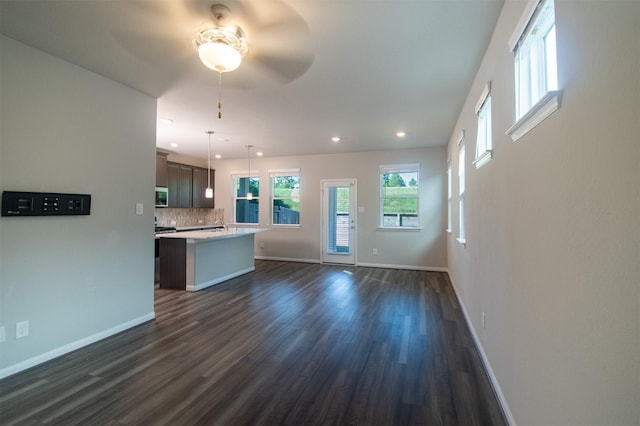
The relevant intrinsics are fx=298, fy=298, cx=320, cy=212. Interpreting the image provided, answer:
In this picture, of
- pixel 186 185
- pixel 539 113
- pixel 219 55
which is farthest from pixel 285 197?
pixel 539 113

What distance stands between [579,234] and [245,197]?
7529mm

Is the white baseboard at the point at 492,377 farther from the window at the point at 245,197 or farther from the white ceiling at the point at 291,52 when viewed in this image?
the window at the point at 245,197

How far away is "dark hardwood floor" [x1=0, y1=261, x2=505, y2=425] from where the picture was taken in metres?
1.86

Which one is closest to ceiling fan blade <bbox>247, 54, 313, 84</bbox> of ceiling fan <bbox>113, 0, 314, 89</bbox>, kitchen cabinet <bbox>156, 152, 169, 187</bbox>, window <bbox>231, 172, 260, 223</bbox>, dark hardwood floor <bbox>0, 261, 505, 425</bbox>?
ceiling fan <bbox>113, 0, 314, 89</bbox>

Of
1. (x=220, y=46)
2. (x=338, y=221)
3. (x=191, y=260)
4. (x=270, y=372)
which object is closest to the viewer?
(x=220, y=46)

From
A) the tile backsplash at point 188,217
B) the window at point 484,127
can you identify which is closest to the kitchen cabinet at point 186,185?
the tile backsplash at point 188,217

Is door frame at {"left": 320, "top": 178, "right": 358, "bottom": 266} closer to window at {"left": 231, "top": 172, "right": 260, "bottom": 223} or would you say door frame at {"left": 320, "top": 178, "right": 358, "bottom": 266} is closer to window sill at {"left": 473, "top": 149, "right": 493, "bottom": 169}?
window at {"left": 231, "top": 172, "right": 260, "bottom": 223}

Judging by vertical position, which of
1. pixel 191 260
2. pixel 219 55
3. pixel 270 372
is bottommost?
pixel 270 372

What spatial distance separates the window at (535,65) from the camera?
1.29 metres

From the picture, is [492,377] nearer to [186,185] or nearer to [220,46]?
[220,46]

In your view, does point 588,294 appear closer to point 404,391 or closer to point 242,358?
point 404,391

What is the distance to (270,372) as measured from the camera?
Result: 7.68 ft

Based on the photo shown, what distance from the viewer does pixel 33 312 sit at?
8.02 feet

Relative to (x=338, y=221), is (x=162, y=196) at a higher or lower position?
higher
